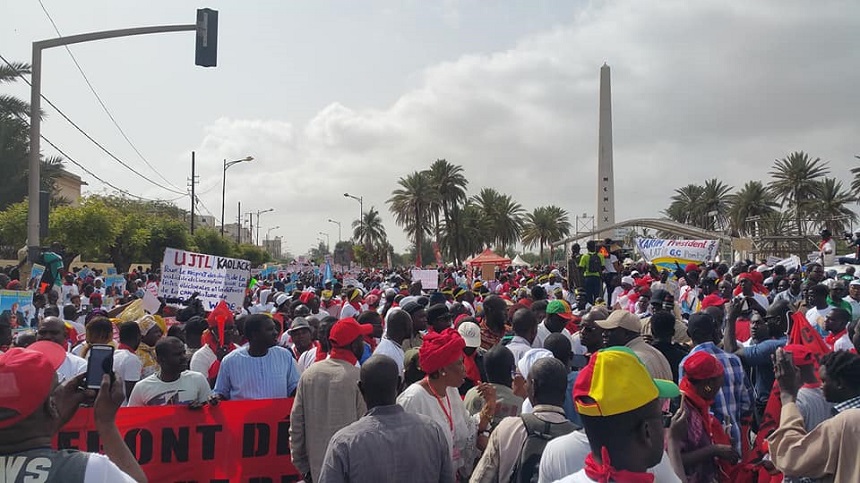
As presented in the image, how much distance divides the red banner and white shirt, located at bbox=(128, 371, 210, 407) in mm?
81

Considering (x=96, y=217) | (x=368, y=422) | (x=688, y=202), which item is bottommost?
(x=368, y=422)

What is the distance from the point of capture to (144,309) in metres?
11.0

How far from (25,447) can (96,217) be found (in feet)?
105

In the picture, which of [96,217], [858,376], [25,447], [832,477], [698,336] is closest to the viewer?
[25,447]

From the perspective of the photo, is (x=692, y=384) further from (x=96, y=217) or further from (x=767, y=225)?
(x=767, y=225)

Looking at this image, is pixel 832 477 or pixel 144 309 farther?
pixel 144 309

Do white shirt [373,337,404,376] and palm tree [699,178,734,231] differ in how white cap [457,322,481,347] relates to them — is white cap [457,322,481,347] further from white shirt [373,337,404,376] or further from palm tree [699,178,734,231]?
palm tree [699,178,734,231]

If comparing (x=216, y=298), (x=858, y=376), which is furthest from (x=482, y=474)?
(x=216, y=298)

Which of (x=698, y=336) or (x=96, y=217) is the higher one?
(x=96, y=217)

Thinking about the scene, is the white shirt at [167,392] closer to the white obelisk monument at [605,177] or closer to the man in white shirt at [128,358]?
the man in white shirt at [128,358]

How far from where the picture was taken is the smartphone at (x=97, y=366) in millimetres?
2785

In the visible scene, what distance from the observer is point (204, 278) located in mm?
11414

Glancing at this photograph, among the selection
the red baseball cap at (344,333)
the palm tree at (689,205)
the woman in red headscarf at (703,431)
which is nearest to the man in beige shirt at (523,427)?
the woman in red headscarf at (703,431)

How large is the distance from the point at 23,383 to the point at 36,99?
13.5 m
